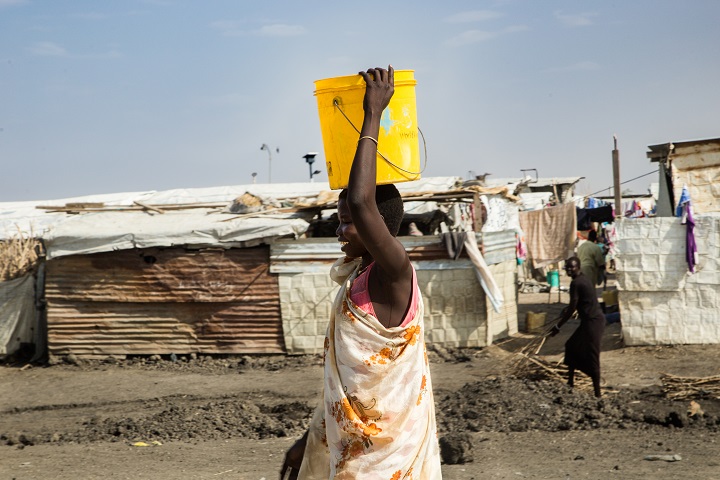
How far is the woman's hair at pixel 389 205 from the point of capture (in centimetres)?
261

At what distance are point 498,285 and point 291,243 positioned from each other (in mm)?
3192

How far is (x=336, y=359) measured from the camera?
254 centimetres

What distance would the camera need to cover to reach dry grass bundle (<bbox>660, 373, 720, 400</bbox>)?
7.81 m

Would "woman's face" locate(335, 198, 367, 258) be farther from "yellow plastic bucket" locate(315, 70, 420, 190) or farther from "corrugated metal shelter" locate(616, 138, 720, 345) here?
"corrugated metal shelter" locate(616, 138, 720, 345)

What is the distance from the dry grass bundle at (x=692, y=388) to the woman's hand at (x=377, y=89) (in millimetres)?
6364

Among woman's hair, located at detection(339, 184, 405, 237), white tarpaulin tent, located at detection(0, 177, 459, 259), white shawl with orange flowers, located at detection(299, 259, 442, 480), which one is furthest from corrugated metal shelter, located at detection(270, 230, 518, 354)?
white shawl with orange flowers, located at detection(299, 259, 442, 480)

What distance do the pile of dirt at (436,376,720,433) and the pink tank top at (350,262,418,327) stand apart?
493cm

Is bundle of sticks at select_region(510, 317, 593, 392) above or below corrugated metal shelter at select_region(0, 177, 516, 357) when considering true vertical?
below

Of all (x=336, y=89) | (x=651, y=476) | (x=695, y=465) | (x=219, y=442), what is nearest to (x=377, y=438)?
(x=336, y=89)

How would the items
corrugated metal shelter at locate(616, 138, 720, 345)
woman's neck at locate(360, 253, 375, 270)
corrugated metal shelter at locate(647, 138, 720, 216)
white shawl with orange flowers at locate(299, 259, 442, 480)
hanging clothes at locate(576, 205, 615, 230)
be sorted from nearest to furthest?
white shawl with orange flowers at locate(299, 259, 442, 480) → woman's neck at locate(360, 253, 375, 270) → corrugated metal shelter at locate(616, 138, 720, 345) → corrugated metal shelter at locate(647, 138, 720, 216) → hanging clothes at locate(576, 205, 615, 230)

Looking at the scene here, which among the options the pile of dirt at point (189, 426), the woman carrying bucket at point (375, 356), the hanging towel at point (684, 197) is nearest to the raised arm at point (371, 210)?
the woman carrying bucket at point (375, 356)

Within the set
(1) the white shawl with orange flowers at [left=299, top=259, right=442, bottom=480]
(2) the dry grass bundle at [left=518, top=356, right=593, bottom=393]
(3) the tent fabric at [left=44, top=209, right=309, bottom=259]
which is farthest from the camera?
(3) the tent fabric at [left=44, top=209, right=309, bottom=259]

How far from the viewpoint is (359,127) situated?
3.25 m

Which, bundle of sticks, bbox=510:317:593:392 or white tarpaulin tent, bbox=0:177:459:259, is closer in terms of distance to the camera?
bundle of sticks, bbox=510:317:593:392
